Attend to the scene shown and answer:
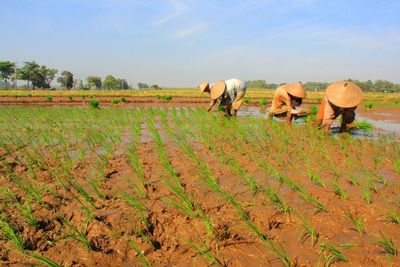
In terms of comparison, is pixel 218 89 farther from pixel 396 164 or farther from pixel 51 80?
pixel 51 80

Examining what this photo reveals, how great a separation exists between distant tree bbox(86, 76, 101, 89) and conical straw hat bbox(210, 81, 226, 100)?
209ft

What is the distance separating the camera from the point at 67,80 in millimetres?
67562

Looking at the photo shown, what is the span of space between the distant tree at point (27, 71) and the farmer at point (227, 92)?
→ 56965 mm

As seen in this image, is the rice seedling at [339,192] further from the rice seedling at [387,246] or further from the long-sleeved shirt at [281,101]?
the long-sleeved shirt at [281,101]

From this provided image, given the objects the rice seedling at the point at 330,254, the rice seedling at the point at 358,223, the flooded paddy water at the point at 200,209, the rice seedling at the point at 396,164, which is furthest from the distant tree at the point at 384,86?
the rice seedling at the point at 330,254

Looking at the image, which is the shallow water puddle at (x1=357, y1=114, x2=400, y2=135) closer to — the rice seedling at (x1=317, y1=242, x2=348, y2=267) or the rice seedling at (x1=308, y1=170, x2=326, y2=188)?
the rice seedling at (x1=308, y1=170, x2=326, y2=188)

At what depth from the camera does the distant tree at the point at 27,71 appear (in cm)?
Result: 5542

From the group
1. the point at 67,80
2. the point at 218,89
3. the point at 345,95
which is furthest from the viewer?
the point at 67,80

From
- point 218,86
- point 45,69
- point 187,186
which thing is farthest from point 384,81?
point 187,186

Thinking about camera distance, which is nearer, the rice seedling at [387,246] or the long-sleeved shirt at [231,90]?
the rice seedling at [387,246]

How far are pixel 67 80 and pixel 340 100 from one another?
70.2m

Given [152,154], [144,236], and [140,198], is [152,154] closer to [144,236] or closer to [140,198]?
[140,198]

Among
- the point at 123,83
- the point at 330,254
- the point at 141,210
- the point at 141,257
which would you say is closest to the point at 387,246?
the point at 330,254

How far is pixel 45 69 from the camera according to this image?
191ft
